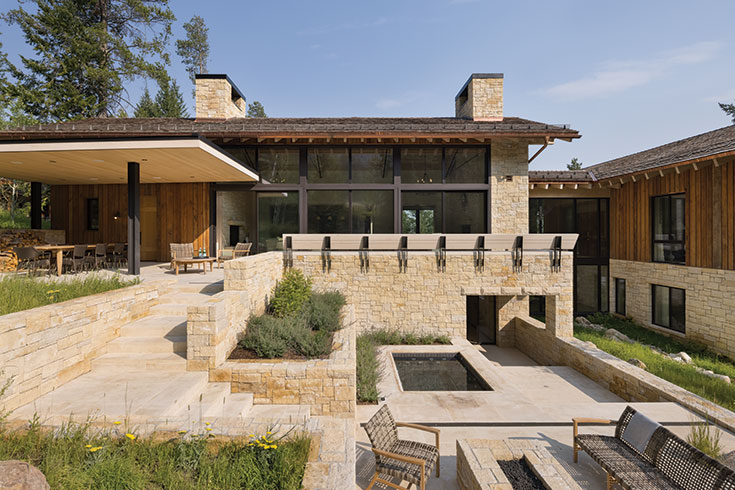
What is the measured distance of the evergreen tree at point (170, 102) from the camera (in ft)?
107

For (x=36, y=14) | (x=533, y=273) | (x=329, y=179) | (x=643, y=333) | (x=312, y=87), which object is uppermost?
Result: (x=36, y=14)

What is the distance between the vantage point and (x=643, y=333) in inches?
481

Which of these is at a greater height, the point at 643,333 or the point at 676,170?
the point at 676,170

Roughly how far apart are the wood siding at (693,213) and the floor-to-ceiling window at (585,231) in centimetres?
63

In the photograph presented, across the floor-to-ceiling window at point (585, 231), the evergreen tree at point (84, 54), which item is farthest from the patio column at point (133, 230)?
the evergreen tree at point (84, 54)

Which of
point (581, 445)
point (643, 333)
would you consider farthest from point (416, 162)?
point (643, 333)

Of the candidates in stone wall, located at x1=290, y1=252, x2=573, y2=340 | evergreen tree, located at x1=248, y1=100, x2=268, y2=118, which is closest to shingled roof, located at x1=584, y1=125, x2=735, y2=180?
stone wall, located at x1=290, y1=252, x2=573, y2=340

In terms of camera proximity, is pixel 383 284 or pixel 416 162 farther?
pixel 416 162

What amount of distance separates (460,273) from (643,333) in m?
7.87

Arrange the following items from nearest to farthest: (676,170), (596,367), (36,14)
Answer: (596,367) < (676,170) < (36,14)

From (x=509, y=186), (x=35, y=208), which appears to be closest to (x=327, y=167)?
(x=509, y=186)

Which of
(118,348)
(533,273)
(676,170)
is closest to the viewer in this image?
(118,348)

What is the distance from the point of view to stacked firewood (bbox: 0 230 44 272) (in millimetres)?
8914

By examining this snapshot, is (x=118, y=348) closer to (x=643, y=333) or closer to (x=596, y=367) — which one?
(x=596, y=367)
